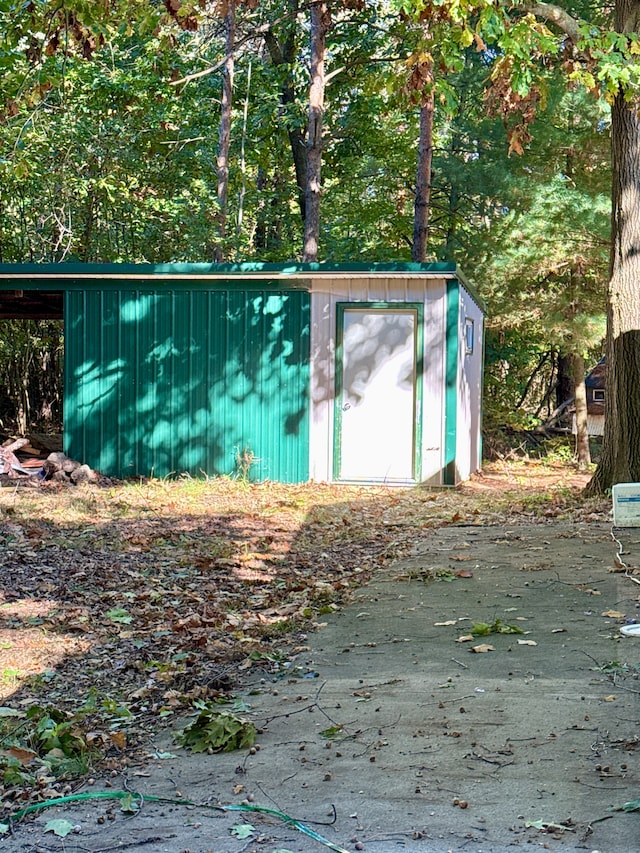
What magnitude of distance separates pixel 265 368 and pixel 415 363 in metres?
1.91

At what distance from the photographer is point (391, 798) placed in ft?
10.3

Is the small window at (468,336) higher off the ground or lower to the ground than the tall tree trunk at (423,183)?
lower

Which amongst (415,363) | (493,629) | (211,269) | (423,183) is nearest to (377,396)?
(415,363)

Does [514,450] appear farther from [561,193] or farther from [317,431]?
[317,431]

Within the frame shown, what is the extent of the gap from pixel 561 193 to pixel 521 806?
13.4 m

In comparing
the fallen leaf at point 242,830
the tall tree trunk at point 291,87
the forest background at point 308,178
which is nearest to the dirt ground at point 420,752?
the fallen leaf at point 242,830

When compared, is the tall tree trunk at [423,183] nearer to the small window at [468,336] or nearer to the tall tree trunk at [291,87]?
the tall tree trunk at [291,87]

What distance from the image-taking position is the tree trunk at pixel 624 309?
959cm

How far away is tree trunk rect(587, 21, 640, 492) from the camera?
31.4 ft

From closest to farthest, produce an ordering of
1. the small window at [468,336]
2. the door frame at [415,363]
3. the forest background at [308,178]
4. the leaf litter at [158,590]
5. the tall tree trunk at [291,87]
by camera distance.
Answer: the leaf litter at [158,590]
the door frame at [415,363]
the small window at [468,336]
the forest background at [308,178]
the tall tree trunk at [291,87]

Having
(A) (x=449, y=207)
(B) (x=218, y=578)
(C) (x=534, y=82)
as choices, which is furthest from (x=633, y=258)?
(A) (x=449, y=207)

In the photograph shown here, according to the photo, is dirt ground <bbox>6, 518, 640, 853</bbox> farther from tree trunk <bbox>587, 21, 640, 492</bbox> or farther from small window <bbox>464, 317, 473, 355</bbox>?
small window <bbox>464, 317, 473, 355</bbox>

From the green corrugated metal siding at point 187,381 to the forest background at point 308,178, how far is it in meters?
4.31

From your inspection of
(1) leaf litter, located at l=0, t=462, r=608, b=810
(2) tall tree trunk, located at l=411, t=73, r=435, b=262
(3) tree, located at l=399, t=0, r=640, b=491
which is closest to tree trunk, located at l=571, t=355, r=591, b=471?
(2) tall tree trunk, located at l=411, t=73, r=435, b=262
